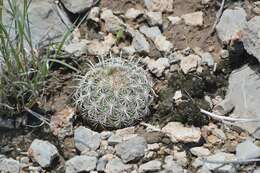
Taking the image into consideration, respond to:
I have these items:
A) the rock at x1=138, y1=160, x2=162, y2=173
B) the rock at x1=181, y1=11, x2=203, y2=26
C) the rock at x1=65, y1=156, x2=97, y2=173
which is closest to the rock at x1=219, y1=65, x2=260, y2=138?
the rock at x1=181, y1=11, x2=203, y2=26

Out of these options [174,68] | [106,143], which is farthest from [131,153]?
[174,68]

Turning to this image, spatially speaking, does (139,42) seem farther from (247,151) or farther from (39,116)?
(247,151)

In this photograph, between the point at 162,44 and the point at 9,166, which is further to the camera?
the point at 162,44

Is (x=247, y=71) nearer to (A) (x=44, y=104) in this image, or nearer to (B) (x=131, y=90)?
(B) (x=131, y=90)

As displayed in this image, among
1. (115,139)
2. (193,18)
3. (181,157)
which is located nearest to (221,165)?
(181,157)

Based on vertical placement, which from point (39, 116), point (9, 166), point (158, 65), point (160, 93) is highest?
point (158, 65)

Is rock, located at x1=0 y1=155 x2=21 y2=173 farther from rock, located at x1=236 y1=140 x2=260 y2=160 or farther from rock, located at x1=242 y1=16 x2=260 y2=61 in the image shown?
rock, located at x1=242 y1=16 x2=260 y2=61

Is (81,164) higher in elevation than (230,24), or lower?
lower

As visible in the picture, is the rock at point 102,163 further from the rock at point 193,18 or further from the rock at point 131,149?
the rock at point 193,18
